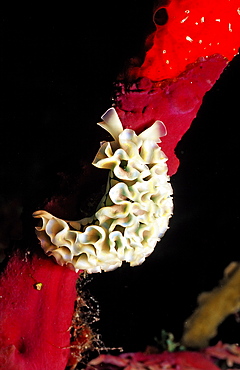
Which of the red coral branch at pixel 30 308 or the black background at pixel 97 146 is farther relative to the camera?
the black background at pixel 97 146

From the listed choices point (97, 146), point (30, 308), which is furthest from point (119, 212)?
point (30, 308)

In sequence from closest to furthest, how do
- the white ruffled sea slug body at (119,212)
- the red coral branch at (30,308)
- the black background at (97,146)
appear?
the white ruffled sea slug body at (119,212), the red coral branch at (30,308), the black background at (97,146)

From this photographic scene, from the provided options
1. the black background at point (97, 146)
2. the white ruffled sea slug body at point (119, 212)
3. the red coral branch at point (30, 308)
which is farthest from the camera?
the black background at point (97, 146)

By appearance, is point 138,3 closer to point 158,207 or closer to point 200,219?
point 158,207

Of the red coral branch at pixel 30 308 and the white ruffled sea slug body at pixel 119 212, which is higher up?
the white ruffled sea slug body at pixel 119 212

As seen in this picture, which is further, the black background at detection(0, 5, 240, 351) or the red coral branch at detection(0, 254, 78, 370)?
the black background at detection(0, 5, 240, 351)

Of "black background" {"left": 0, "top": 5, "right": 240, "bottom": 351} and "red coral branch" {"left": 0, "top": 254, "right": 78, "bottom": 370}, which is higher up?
"black background" {"left": 0, "top": 5, "right": 240, "bottom": 351}

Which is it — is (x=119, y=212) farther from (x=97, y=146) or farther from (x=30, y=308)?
(x=30, y=308)
